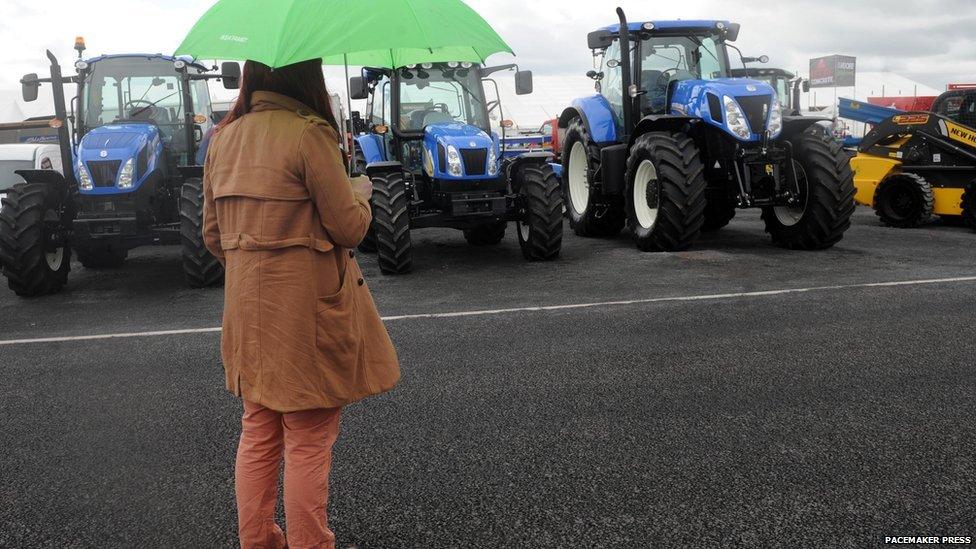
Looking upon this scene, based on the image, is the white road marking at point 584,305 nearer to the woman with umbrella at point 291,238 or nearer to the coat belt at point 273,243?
the woman with umbrella at point 291,238

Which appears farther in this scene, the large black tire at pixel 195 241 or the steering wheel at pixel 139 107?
the steering wheel at pixel 139 107

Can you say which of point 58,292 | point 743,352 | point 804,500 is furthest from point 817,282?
point 58,292

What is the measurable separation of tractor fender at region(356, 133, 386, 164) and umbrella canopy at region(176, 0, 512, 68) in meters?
7.40

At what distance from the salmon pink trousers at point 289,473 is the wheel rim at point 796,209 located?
317 inches

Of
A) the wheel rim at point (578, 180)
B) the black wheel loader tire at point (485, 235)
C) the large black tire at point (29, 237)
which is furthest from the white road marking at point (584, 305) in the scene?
Result: the wheel rim at point (578, 180)

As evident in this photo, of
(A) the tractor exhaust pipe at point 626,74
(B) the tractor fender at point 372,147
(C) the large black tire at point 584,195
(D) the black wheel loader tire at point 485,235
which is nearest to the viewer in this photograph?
(A) the tractor exhaust pipe at point 626,74

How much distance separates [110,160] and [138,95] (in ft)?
3.64

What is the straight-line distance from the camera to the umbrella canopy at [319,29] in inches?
94.5

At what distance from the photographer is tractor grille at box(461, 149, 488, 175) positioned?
29.8 ft

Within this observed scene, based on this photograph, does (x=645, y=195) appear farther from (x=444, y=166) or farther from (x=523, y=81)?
(x=444, y=166)

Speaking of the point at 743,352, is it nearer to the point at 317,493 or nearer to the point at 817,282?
the point at 817,282

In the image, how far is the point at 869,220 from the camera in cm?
1354

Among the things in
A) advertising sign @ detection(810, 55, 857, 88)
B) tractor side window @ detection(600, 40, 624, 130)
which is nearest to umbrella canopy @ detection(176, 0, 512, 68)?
tractor side window @ detection(600, 40, 624, 130)

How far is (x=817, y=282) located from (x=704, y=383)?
11.9 ft
